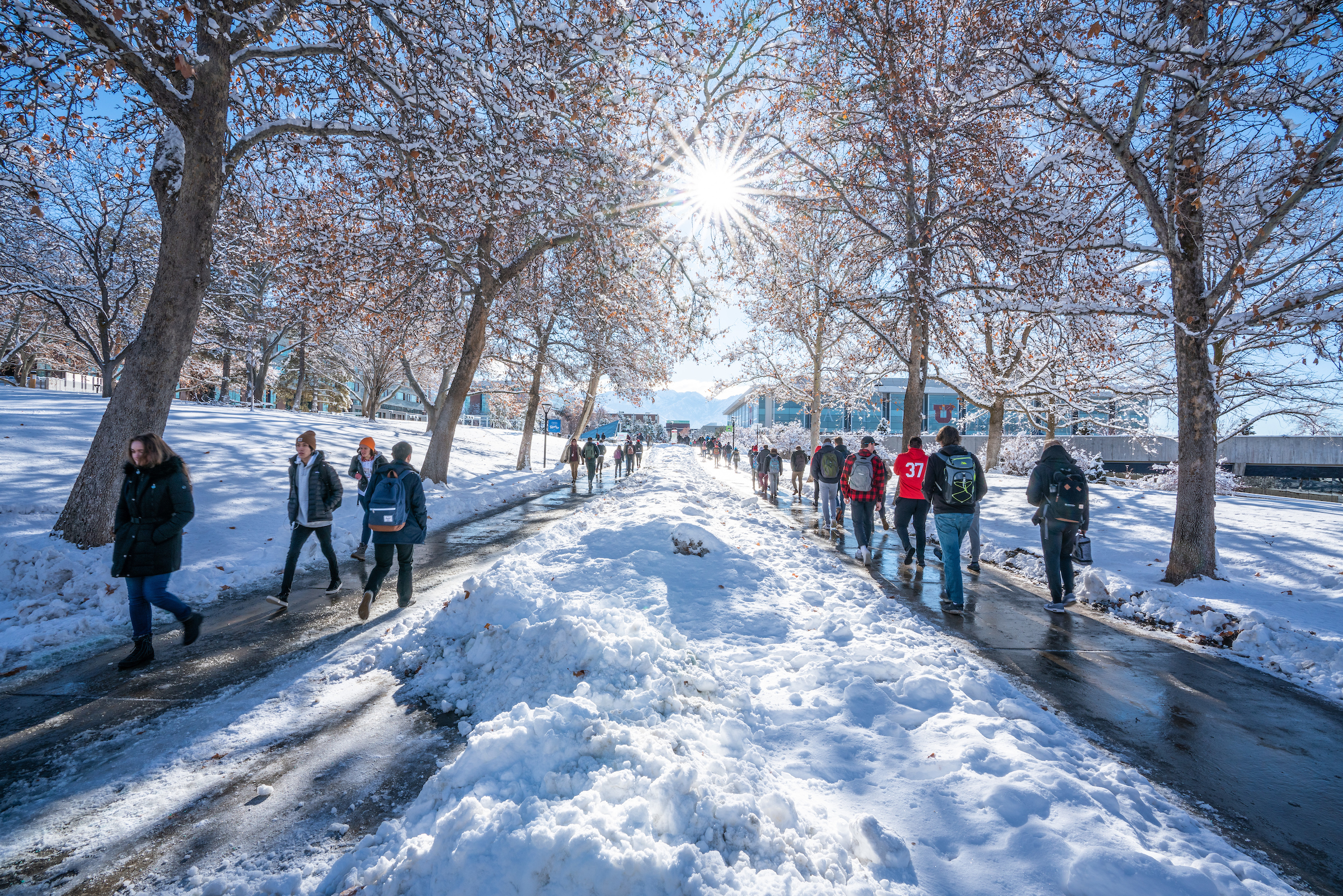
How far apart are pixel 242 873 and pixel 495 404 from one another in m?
56.0

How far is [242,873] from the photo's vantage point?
2.21m

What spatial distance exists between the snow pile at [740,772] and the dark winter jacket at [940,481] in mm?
1690

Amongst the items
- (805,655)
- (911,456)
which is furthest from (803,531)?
(805,655)

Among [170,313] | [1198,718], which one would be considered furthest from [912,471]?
[170,313]

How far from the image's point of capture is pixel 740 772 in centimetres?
274

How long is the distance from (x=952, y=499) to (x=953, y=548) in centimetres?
60

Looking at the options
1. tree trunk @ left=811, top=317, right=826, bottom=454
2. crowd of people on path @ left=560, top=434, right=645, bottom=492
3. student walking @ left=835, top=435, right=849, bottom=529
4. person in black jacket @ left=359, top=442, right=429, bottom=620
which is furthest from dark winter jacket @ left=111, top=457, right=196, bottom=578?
tree trunk @ left=811, top=317, right=826, bottom=454

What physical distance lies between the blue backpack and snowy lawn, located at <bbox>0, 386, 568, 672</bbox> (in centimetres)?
207

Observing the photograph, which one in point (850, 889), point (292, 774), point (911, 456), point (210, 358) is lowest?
point (292, 774)

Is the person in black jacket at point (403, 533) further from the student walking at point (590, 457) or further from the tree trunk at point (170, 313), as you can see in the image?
the student walking at point (590, 457)

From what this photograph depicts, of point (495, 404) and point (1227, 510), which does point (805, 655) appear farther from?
point (495, 404)

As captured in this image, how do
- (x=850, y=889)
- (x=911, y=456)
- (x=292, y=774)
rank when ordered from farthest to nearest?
(x=911, y=456) < (x=292, y=774) < (x=850, y=889)

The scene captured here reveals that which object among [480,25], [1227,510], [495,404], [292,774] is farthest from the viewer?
[495,404]

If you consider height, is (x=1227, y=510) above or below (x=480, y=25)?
below
